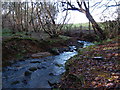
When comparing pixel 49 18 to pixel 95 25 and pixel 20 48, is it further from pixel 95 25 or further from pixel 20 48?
pixel 20 48

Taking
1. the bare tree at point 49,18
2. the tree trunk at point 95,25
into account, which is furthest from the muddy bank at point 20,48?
the tree trunk at point 95,25

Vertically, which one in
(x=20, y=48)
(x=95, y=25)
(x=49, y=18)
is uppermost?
(x=49, y=18)

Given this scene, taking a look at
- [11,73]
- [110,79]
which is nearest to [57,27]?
[11,73]

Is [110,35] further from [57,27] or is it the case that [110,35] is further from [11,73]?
[11,73]

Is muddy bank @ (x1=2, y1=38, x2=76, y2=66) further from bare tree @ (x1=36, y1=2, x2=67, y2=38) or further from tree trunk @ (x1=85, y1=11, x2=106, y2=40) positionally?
tree trunk @ (x1=85, y1=11, x2=106, y2=40)

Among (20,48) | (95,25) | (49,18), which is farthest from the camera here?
(49,18)

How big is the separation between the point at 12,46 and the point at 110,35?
959 cm

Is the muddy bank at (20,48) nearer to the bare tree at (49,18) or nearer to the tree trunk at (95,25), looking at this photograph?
the bare tree at (49,18)

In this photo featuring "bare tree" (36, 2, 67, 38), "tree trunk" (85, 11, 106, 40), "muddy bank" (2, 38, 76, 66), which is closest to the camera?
"muddy bank" (2, 38, 76, 66)

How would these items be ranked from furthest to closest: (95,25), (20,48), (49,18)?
(49,18)
(95,25)
(20,48)

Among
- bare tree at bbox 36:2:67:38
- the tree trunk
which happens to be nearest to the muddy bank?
Answer: bare tree at bbox 36:2:67:38

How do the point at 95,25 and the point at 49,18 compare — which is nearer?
the point at 95,25

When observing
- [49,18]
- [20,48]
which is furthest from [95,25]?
[20,48]

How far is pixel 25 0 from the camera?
2180cm
